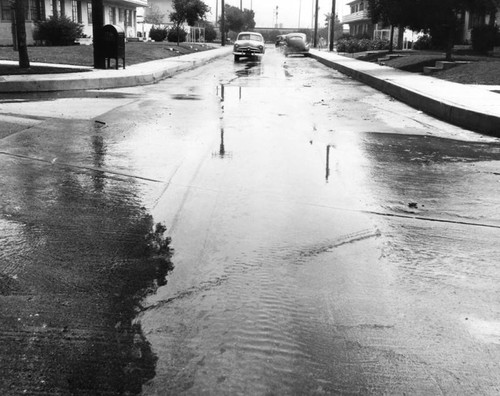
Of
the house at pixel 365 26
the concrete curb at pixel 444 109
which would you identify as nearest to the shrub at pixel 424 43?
the house at pixel 365 26

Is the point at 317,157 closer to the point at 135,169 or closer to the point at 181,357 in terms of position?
the point at 135,169

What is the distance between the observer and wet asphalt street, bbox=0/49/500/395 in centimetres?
306

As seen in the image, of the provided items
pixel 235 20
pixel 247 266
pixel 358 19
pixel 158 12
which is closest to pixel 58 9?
pixel 247 266

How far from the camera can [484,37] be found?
3191 centimetres

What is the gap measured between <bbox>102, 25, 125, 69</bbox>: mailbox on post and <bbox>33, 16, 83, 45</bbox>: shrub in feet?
51.8

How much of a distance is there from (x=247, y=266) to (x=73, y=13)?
44928mm

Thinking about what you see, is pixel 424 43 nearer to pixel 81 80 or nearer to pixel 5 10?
pixel 5 10

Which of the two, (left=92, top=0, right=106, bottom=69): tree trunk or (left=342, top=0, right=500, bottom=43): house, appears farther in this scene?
(left=342, top=0, right=500, bottom=43): house

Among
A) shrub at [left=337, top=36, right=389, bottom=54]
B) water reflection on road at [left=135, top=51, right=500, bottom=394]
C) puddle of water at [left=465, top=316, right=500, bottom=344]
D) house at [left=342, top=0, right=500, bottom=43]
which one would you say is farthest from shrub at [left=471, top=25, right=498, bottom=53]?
puddle of water at [left=465, top=316, right=500, bottom=344]

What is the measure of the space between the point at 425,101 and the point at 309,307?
1131 cm

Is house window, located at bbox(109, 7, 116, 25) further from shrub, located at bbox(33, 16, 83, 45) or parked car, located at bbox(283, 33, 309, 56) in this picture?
shrub, located at bbox(33, 16, 83, 45)

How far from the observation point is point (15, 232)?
5.05 m

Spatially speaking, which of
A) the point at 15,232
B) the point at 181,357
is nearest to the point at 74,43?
the point at 15,232

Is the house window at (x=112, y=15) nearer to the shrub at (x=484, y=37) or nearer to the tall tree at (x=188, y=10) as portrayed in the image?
the tall tree at (x=188, y=10)
